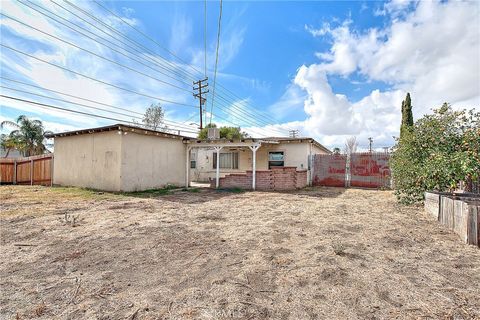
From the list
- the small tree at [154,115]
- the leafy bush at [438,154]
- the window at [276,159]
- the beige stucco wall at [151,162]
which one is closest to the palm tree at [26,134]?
the small tree at [154,115]

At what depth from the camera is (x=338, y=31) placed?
420 inches

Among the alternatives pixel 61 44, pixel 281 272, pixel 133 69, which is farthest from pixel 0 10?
pixel 281 272

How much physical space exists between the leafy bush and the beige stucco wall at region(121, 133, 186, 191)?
390 inches

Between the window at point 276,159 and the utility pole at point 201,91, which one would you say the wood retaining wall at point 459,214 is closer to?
the window at point 276,159

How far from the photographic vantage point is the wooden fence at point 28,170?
13117mm

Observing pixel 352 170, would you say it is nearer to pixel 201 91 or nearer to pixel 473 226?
pixel 473 226

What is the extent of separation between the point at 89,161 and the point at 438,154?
13054 millimetres

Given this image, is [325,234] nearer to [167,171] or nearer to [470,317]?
[470,317]

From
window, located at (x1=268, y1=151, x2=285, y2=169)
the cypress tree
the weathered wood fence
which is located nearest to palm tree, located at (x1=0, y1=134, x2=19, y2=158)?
window, located at (x1=268, y1=151, x2=285, y2=169)

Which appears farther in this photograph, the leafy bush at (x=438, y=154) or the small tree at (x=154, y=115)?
the small tree at (x=154, y=115)

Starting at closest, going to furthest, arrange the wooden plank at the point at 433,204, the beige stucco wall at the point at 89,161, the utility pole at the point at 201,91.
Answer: the wooden plank at the point at 433,204
the beige stucco wall at the point at 89,161
the utility pole at the point at 201,91

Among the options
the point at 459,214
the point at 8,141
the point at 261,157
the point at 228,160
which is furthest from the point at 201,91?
the point at 459,214

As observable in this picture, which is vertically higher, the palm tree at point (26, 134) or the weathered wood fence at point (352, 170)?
the palm tree at point (26, 134)

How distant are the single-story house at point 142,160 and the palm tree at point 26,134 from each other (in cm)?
1554
